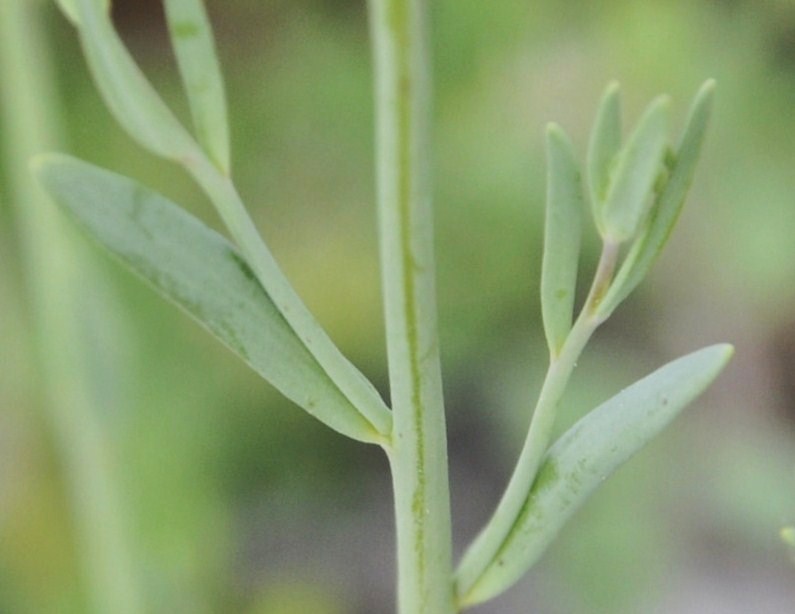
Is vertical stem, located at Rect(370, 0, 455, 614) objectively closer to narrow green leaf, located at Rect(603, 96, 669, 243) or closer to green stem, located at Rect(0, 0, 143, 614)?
narrow green leaf, located at Rect(603, 96, 669, 243)

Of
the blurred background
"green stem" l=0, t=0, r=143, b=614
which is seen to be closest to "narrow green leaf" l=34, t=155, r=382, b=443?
"green stem" l=0, t=0, r=143, b=614

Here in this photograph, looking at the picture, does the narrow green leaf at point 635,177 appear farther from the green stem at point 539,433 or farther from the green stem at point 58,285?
the green stem at point 58,285

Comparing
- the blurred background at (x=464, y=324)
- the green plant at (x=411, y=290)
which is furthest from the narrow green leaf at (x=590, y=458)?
the blurred background at (x=464, y=324)

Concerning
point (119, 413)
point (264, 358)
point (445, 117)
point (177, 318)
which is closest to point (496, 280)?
point (445, 117)

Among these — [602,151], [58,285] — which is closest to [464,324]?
[58,285]

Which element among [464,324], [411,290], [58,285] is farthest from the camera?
[464,324]

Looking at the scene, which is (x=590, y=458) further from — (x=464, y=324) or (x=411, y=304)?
(x=464, y=324)

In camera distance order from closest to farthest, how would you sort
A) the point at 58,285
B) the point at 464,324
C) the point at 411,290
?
the point at 411,290, the point at 58,285, the point at 464,324

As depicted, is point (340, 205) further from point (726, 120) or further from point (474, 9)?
point (726, 120)
